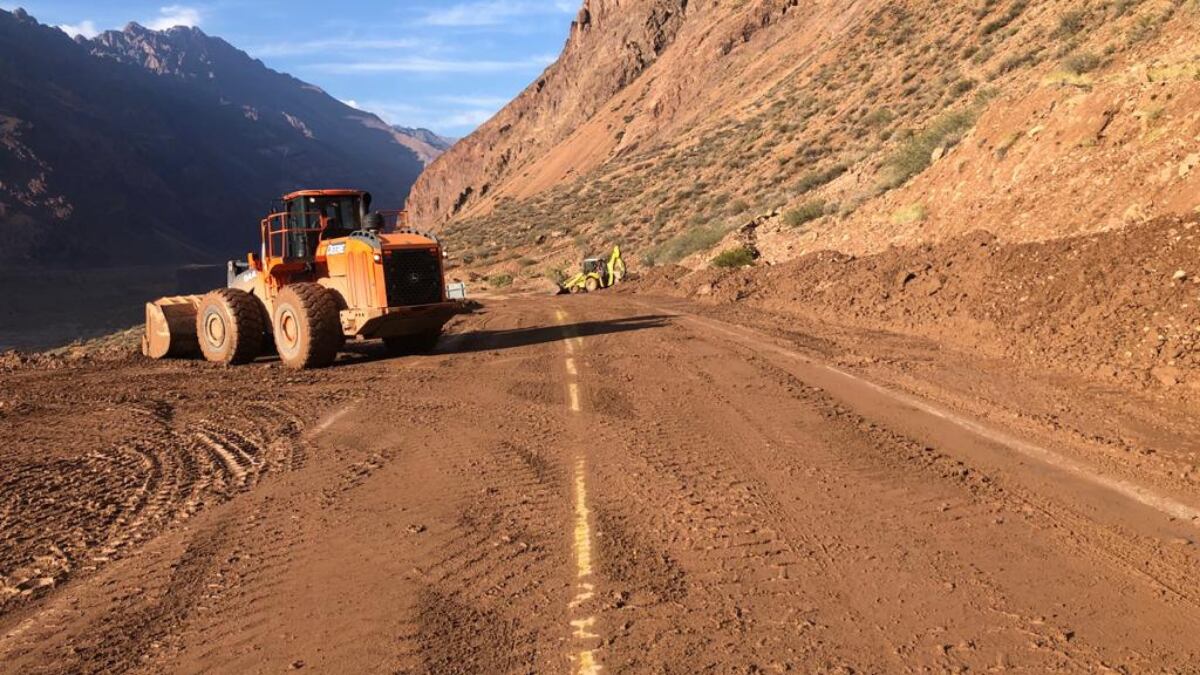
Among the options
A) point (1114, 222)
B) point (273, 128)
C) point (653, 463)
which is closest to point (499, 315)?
point (1114, 222)

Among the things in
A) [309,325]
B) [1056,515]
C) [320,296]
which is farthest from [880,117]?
[1056,515]

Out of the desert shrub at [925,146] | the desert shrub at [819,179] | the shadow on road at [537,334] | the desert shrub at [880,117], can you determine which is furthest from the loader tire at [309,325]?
the desert shrub at [880,117]

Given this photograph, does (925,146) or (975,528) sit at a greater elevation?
(925,146)

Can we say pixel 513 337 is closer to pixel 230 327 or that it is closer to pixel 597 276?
pixel 230 327

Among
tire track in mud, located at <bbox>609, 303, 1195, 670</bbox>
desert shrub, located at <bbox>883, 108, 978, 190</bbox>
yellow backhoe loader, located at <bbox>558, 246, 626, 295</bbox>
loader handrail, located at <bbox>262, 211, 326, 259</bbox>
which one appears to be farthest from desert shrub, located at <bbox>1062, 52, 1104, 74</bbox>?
loader handrail, located at <bbox>262, 211, 326, 259</bbox>

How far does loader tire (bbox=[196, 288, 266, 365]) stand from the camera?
43.9ft

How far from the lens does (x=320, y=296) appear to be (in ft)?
41.0

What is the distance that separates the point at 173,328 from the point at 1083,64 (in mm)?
20199

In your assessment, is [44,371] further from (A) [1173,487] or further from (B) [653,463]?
(A) [1173,487]

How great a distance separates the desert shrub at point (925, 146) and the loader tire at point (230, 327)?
1525 cm

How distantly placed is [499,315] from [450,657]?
1702cm

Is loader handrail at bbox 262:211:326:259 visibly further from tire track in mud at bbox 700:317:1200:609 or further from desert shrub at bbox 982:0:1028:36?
desert shrub at bbox 982:0:1028:36

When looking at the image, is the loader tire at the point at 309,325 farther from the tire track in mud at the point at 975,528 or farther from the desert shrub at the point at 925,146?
the desert shrub at the point at 925,146

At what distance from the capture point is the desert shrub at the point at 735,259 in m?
23.4
